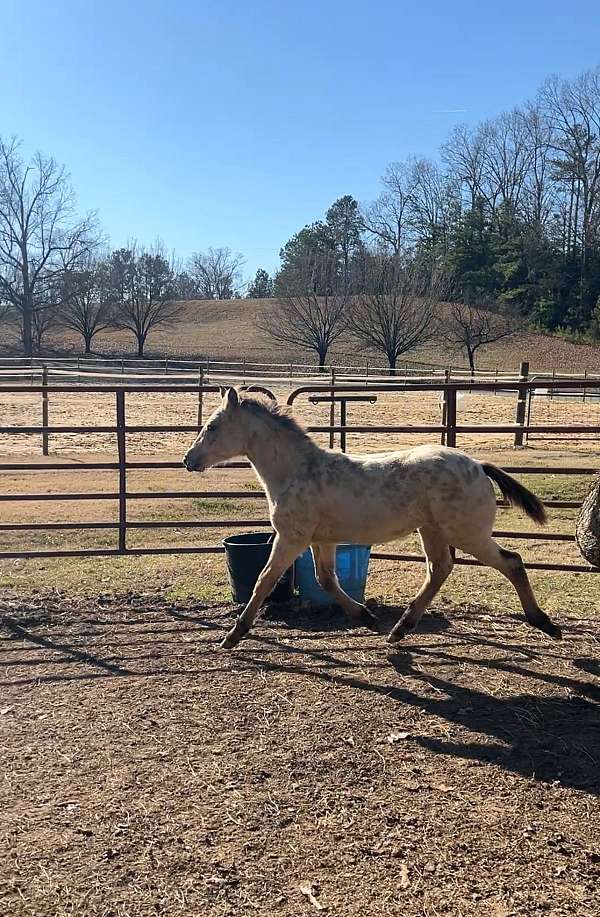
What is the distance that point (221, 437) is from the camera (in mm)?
5691

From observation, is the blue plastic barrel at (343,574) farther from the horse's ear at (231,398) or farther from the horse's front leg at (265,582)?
the horse's ear at (231,398)

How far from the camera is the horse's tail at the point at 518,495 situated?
551 centimetres

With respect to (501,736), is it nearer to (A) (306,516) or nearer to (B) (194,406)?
(A) (306,516)

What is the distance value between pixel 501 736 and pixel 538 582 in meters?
3.35

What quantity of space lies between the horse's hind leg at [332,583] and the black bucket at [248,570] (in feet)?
2.22

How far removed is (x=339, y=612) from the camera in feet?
20.6

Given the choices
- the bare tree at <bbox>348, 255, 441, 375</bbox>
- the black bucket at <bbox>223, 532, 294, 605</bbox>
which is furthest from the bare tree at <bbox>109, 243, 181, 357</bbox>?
the black bucket at <bbox>223, 532, 294, 605</bbox>

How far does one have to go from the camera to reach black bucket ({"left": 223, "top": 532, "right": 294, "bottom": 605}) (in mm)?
6203

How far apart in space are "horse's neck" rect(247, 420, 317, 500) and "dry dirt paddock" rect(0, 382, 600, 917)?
1.21m

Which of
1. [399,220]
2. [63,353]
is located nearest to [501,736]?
[63,353]

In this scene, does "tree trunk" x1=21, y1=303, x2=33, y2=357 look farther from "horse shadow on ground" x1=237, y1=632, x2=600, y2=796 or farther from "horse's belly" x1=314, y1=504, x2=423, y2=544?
"horse shadow on ground" x1=237, y1=632, x2=600, y2=796

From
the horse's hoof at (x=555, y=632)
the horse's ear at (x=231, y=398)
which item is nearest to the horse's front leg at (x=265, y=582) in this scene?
the horse's ear at (x=231, y=398)

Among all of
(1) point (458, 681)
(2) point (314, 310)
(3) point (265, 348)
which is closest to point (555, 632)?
(1) point (458, 681)

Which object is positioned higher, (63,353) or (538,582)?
(63,353)
